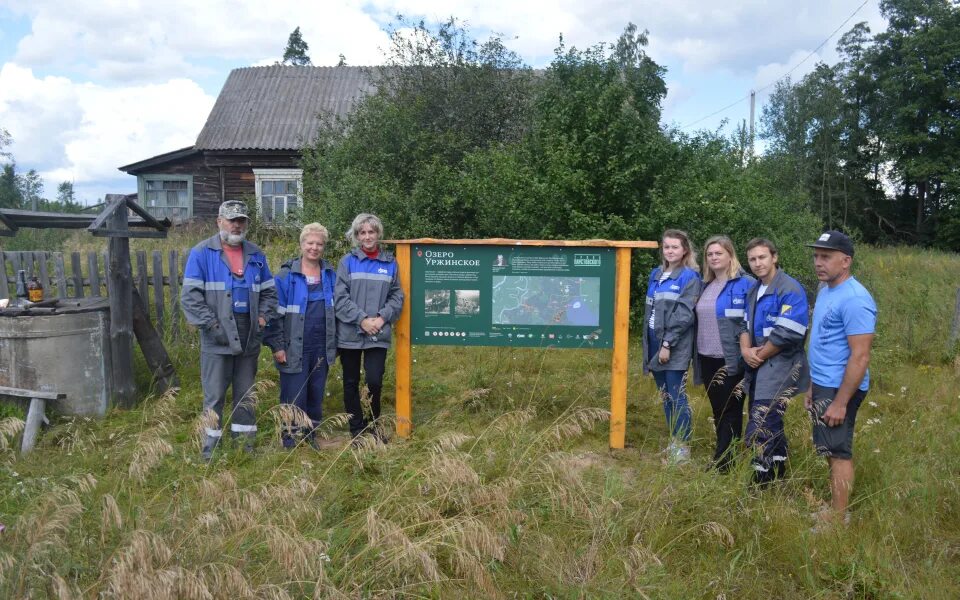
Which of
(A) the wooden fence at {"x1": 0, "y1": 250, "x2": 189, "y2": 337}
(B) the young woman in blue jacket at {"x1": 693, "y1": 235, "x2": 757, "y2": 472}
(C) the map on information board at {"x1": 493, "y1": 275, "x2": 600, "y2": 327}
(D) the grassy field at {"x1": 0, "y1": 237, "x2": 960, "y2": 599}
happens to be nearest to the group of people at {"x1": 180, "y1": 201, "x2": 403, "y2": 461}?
(D) the grassy field at {"x1": 0, "y1": 237, "x2": 960, "y2": 599}

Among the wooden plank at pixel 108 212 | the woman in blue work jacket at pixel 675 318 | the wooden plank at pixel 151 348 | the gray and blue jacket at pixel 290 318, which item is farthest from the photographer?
the wooden plank at pixel 151 348

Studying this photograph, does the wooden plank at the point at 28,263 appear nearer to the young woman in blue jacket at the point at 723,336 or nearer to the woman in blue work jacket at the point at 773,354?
the young woman in blue jacket at the point at 723,336

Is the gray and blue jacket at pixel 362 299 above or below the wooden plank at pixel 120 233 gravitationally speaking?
below

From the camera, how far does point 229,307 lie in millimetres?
5141

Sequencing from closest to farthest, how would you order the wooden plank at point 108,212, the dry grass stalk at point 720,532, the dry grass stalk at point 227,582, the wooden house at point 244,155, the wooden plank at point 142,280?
the dry grass stalk at point 227,582, the dry grass stalk at point 720,532, the wooden plank at point 108,212, the wooden plank at point 142,280, the wooden house at point 244,155

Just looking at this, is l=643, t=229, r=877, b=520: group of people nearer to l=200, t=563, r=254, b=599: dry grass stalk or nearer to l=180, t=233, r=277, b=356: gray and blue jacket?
l=200, t=563, r=254, b=599: dry grass stalk

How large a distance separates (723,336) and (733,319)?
0.44ft

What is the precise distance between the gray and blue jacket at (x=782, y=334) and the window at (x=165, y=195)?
21086 millimetres

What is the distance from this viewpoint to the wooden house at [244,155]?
21500mm

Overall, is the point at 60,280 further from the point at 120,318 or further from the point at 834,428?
the point at 834,428

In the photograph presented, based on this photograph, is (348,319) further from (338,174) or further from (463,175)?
(338,174)

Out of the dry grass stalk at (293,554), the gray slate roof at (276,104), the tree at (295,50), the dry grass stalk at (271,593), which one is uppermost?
the tree at (295,50)

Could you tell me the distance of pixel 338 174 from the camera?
1327 centimetres

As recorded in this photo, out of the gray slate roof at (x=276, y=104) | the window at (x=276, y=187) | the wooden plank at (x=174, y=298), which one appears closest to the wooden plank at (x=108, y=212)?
the wooden plank at (x=174, y=298)
